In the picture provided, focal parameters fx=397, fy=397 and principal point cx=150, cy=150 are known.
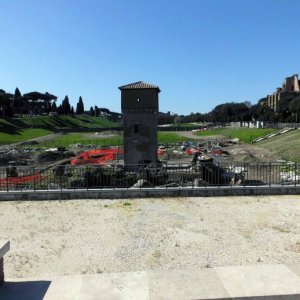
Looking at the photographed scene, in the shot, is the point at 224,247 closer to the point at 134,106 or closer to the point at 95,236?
the point at 95,236

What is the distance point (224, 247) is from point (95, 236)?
3.61 metres

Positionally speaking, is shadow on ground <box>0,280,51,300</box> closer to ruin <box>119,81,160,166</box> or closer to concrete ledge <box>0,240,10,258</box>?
concrete ledge <box>0,240,10,258</box>

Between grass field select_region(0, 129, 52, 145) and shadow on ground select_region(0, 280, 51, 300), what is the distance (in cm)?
7061

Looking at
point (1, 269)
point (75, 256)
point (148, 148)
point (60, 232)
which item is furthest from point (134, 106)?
point (1, 269)

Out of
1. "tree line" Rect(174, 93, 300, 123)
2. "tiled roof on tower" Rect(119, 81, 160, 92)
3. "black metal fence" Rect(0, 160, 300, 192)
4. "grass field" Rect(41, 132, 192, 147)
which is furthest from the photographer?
"tree line" Rect(174, 93, 300, 123)

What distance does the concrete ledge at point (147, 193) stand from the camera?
647 inches

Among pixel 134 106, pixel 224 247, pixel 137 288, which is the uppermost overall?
pixel 134 106

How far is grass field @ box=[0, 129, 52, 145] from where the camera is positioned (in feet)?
249

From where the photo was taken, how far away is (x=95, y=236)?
36.8 feet

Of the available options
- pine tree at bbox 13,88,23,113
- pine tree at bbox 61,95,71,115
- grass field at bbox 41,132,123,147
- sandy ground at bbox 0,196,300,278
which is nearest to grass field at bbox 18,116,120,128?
pine tree at bbox 61,95,71,115

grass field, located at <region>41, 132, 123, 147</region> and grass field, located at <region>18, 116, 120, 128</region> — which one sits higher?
grass field, located at <region>18, 116, 120, 128</region>

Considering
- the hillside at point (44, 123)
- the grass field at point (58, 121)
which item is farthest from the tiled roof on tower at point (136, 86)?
the grass field at point (58, 121)

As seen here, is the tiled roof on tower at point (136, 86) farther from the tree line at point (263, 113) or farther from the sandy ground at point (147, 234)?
the tree line at point (263, 113)

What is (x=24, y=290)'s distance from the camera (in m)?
5.38
